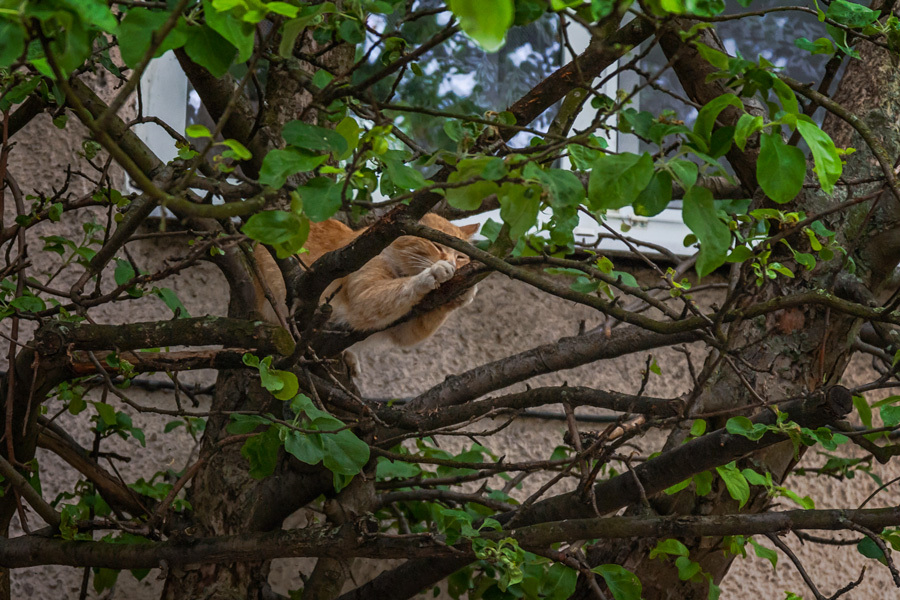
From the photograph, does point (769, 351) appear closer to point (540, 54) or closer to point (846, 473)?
point (846, 473)

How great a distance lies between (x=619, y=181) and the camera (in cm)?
78

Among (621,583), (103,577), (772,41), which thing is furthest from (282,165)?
(772,41)

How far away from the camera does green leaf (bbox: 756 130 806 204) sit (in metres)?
0.82

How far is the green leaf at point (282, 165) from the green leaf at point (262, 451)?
1.90ft

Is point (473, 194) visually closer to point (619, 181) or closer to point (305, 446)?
point (619, 181)

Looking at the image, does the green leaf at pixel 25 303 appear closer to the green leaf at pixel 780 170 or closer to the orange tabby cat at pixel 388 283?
the orange tabby cat at pixel 388 283

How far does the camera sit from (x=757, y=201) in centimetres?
158

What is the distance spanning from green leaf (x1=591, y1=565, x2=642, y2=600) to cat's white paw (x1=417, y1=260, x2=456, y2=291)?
766mm

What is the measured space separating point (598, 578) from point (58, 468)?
1.48 m

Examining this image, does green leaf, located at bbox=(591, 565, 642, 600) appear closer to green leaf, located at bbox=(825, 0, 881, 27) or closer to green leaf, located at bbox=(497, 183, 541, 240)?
green leaf, located at bbox=(497, 183, 541, 240)

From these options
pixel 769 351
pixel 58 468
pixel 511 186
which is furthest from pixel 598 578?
pixel 58 468

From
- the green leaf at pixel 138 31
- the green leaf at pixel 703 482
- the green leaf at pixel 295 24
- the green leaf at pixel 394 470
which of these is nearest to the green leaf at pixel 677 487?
the green leaf at pixel 703 482

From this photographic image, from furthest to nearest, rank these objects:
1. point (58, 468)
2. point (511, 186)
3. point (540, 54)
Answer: point (540, 54), point (58, 468), point (511, 186)

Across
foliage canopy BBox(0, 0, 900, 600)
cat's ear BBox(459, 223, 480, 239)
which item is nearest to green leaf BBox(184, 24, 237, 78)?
foliage canopy BBox(0, 0, 900, 600)
